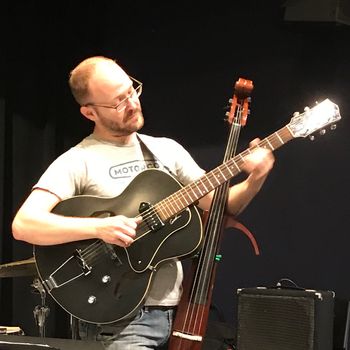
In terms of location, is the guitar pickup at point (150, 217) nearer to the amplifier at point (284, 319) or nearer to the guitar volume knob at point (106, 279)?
the guitar volume knob at point (106, 279)

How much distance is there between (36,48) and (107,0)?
1.59ft

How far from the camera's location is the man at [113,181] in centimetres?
201

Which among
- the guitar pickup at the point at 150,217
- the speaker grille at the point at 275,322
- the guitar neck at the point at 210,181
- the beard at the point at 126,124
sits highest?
the beard at the point at 126,124

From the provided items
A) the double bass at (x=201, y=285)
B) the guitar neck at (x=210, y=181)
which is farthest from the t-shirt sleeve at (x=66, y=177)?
the double bass at (x=201, y=285)

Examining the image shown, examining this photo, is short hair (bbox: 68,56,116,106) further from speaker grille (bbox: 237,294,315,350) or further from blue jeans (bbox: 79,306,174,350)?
speaker grille (bbox: 237,294,315,350)

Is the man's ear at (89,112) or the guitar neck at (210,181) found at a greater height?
the man's ear at (89,112)

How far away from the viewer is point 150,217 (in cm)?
206

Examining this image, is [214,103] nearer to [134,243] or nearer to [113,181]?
[113,181]

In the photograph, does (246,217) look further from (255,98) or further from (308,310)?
(308,310)

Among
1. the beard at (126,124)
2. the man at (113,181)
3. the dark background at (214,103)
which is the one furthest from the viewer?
the dark background at (214,103)

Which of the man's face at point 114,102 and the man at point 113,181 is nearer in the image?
the man at point 113,181

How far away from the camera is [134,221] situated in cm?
202

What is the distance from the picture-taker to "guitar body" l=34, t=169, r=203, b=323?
2043mm

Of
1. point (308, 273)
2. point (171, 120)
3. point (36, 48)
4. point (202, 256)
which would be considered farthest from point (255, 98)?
point (202, 256)
